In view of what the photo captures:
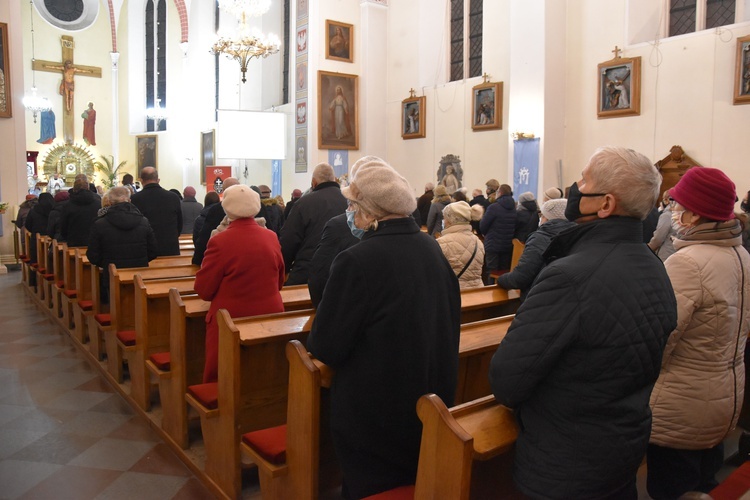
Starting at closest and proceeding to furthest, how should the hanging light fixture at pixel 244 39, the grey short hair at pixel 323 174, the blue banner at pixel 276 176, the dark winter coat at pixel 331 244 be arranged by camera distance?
1. the dark winter coat at pixel 331 244
2. the grey short hair at pixel 323 174
3. the hanging light fixture at pixel 244 39
4. the blue banner at pixel 276 176

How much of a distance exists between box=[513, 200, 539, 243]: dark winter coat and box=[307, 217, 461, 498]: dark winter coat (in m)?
6.09

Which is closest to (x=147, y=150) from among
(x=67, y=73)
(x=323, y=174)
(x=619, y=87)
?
(x=67, y=73)

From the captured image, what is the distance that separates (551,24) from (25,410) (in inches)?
413

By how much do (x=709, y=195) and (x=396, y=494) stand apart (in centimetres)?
155

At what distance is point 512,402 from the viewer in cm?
170

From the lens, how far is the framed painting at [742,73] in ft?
30.3

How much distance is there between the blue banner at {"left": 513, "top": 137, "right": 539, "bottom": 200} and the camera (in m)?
Answer: 11.7

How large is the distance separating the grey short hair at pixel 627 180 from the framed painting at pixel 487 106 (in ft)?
37.5

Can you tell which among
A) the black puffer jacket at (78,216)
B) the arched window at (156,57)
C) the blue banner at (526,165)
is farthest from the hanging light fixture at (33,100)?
the blue banner at (526,165)

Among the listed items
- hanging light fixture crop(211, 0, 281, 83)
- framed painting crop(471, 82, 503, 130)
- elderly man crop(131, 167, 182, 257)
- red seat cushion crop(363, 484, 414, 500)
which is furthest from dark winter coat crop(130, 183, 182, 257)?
hanging light fixture crop(211, 0, 281, 83)

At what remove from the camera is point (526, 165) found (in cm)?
1188

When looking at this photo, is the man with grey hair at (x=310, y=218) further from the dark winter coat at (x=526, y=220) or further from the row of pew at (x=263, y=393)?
the dark winter coat at (x=526, y=220)

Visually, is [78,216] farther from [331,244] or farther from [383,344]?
[383,344]

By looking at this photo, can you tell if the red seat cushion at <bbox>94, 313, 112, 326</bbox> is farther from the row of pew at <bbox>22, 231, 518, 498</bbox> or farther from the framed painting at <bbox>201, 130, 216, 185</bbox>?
the framed painting at <bbox>201, 130, 216, 185</bbox>
